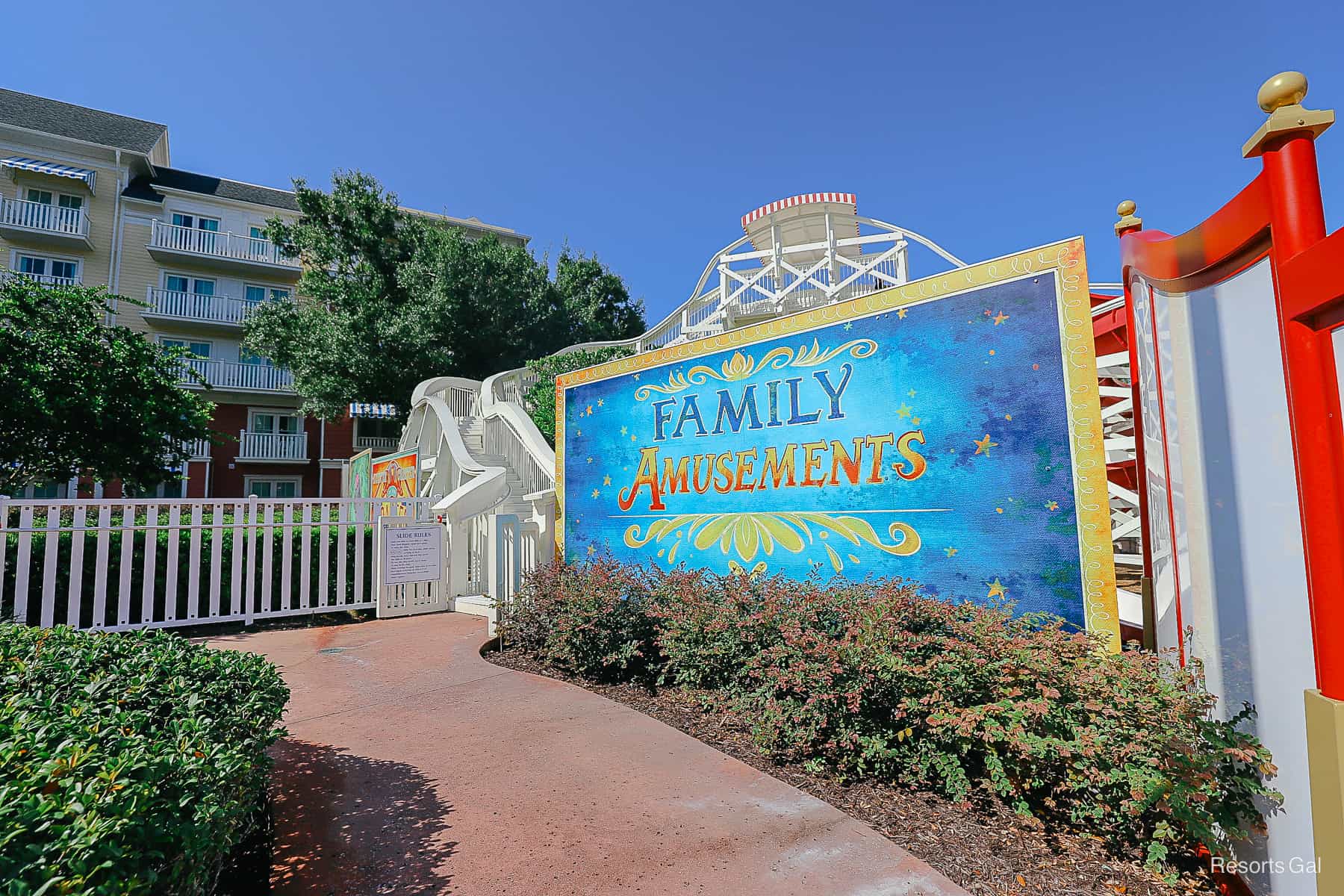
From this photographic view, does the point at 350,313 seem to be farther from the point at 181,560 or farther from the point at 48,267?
the point at 181,560

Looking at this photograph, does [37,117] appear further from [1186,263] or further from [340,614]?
[1186,263]

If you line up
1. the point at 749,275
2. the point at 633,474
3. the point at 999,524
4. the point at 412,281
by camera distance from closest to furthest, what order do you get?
the point at 999,524 < the point at 633,474 < the point at 749,275 < the point at 412,281

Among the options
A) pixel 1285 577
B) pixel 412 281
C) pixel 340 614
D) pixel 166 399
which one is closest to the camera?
pixel 1285 577

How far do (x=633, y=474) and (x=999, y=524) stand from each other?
3986mm

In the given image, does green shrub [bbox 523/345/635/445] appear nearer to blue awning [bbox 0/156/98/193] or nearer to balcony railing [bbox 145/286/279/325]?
balcony railing [bbox 145/286/279/325]

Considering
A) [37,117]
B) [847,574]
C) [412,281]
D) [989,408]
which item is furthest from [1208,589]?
[37,117]

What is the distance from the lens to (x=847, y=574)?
17.5 ft

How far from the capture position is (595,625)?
19.6 ft

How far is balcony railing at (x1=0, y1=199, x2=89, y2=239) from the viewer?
22.1 metres

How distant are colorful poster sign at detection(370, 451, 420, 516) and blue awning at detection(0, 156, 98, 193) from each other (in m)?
18.1

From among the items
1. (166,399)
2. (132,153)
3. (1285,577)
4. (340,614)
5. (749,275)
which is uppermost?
(132,153)

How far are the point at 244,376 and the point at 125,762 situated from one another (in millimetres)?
28027

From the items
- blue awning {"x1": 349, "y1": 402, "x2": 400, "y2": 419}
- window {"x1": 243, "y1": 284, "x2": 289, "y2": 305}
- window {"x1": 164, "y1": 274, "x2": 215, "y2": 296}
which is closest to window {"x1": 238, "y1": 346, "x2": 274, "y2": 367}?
window {"x1": 243, "y1": 284, "x2": 289, "y2": 305}

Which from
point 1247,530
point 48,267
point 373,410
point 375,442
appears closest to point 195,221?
point 48,267
